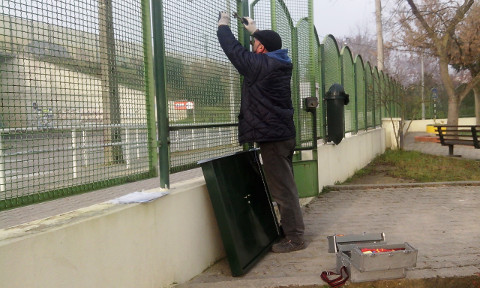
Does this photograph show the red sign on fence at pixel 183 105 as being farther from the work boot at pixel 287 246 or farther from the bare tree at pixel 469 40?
the bare tree at pixel 469 40

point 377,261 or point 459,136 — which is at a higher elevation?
point 459,136

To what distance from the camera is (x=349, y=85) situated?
36.9 feet

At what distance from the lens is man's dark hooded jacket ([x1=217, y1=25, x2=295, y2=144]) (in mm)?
4078

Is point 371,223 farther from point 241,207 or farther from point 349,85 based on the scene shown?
point 349,85

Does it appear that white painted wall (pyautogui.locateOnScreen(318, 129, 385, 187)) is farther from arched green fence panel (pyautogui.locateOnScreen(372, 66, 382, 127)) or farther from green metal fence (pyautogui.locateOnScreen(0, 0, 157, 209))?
green metal fence (pyautogui.locateOnScreen(0, 0, 157, 209))

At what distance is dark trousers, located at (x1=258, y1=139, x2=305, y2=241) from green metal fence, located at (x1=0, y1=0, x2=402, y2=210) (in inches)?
22.5

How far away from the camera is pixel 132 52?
134 inches

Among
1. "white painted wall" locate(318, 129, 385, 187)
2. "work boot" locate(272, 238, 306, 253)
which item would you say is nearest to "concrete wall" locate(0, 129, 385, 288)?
"work boot" locate(272, 238, 306, 253)

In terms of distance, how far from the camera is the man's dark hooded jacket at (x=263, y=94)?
4078 mm

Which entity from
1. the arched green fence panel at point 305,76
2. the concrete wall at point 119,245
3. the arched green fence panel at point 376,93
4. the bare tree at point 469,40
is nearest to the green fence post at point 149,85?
the concrete wall at point 119,245

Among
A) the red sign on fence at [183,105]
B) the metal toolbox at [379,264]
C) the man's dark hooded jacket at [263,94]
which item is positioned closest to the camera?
the metal toolbox at [379,264]

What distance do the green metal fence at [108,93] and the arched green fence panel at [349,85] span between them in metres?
5.33

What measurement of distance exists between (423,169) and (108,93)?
928cm

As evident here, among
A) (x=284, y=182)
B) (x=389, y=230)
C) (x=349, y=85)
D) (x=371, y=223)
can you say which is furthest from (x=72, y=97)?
(x=349, y=85)
